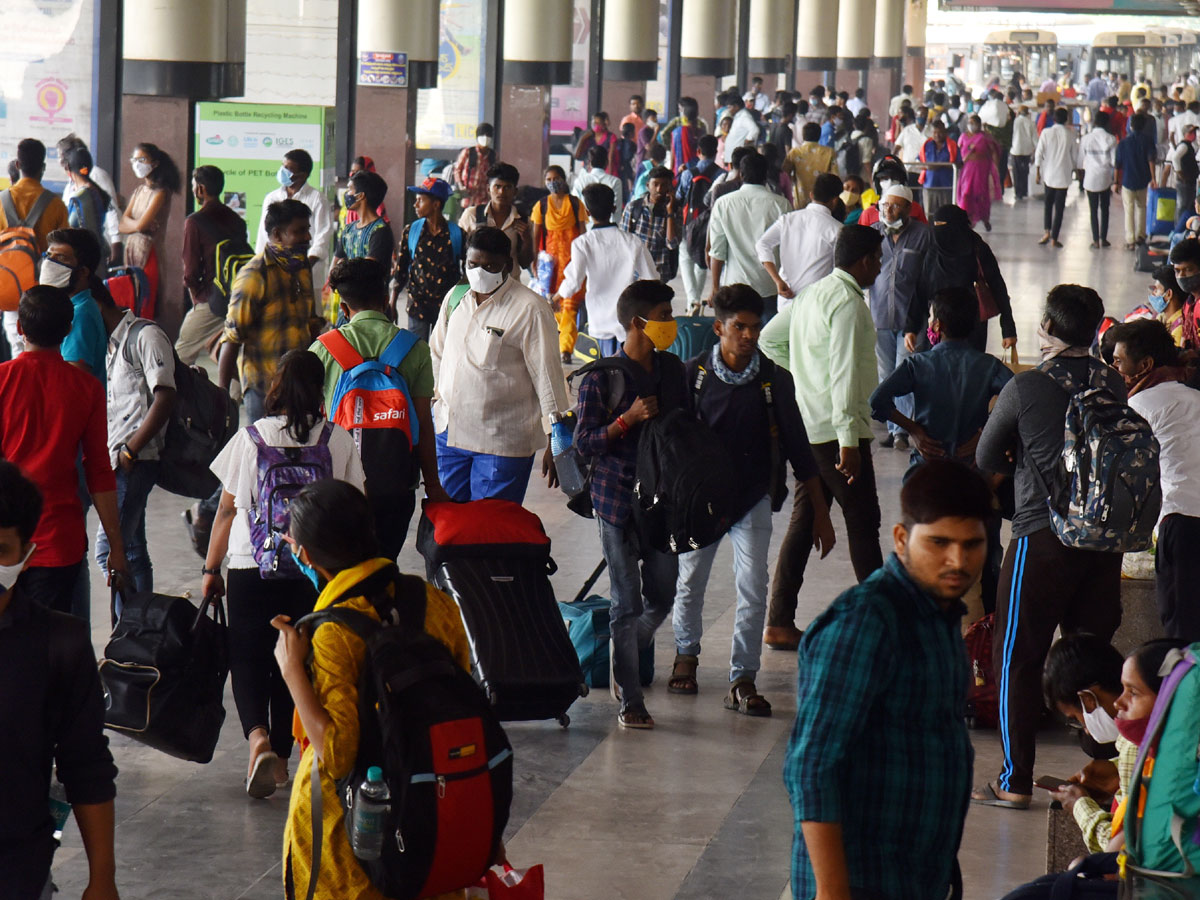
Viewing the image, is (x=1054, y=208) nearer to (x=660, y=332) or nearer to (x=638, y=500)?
(x=660, y=332)

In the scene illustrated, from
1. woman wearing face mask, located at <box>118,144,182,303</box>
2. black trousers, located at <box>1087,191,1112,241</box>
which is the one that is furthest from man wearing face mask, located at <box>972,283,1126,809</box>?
black trousers, located at <box>1087,191,1112,241</box>

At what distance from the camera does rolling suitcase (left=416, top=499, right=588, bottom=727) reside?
17.9ft

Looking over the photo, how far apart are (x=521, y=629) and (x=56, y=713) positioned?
102 inches

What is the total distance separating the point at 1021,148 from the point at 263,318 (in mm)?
24826

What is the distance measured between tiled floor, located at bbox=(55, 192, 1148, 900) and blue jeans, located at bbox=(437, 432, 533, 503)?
916 mm

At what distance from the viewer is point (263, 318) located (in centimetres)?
761

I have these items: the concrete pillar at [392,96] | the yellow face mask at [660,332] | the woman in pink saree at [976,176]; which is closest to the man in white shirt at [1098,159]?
the woman in pink saree at [976,176]

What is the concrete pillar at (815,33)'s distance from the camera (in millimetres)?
40156

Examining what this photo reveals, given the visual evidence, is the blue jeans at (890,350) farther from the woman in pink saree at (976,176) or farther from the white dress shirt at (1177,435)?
the woman in pink saree at (976,176)

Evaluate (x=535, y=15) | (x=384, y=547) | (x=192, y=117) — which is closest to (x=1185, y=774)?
(x=384, y=547)

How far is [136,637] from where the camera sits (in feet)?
17.2

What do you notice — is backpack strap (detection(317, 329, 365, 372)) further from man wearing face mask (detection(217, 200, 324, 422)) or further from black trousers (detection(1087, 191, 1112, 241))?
black trousers (detection(1087, 191, 1112, 241))

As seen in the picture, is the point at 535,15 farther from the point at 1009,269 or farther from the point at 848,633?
the point at 848,633

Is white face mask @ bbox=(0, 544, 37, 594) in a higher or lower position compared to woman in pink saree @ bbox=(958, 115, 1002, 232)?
lower
